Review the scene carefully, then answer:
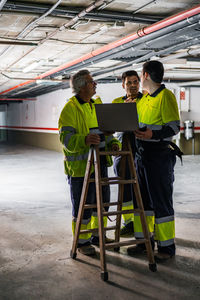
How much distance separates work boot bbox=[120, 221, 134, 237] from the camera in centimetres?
321

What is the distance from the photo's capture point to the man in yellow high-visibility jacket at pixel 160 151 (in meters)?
2.57

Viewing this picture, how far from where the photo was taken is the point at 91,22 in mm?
4625

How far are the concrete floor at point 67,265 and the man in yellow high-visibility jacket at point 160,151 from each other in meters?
0.25

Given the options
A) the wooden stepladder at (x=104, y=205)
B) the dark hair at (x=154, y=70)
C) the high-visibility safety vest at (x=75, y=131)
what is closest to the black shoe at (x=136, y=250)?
the wooden stepladder at (x=104, y=205)

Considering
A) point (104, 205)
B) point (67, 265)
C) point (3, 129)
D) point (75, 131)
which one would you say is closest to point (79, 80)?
point (75, 131)

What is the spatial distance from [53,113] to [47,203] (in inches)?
351

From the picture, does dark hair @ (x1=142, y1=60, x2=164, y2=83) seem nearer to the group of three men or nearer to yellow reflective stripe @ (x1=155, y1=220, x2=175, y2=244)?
the group of three men

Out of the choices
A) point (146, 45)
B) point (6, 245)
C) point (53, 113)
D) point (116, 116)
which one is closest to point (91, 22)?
point (146, 45)

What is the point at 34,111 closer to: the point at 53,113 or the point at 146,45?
the point at 53,113

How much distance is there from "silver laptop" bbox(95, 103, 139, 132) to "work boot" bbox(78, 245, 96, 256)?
1018 mm

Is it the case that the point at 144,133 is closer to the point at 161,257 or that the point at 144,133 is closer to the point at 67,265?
the point at 161,257

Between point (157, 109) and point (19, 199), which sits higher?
point (157, 109)

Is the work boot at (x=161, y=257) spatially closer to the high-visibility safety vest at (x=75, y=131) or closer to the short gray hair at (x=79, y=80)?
the high-visibility safety vest at (x=75, y=131)

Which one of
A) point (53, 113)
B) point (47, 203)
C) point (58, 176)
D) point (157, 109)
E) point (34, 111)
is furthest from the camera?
point (34, 111)
